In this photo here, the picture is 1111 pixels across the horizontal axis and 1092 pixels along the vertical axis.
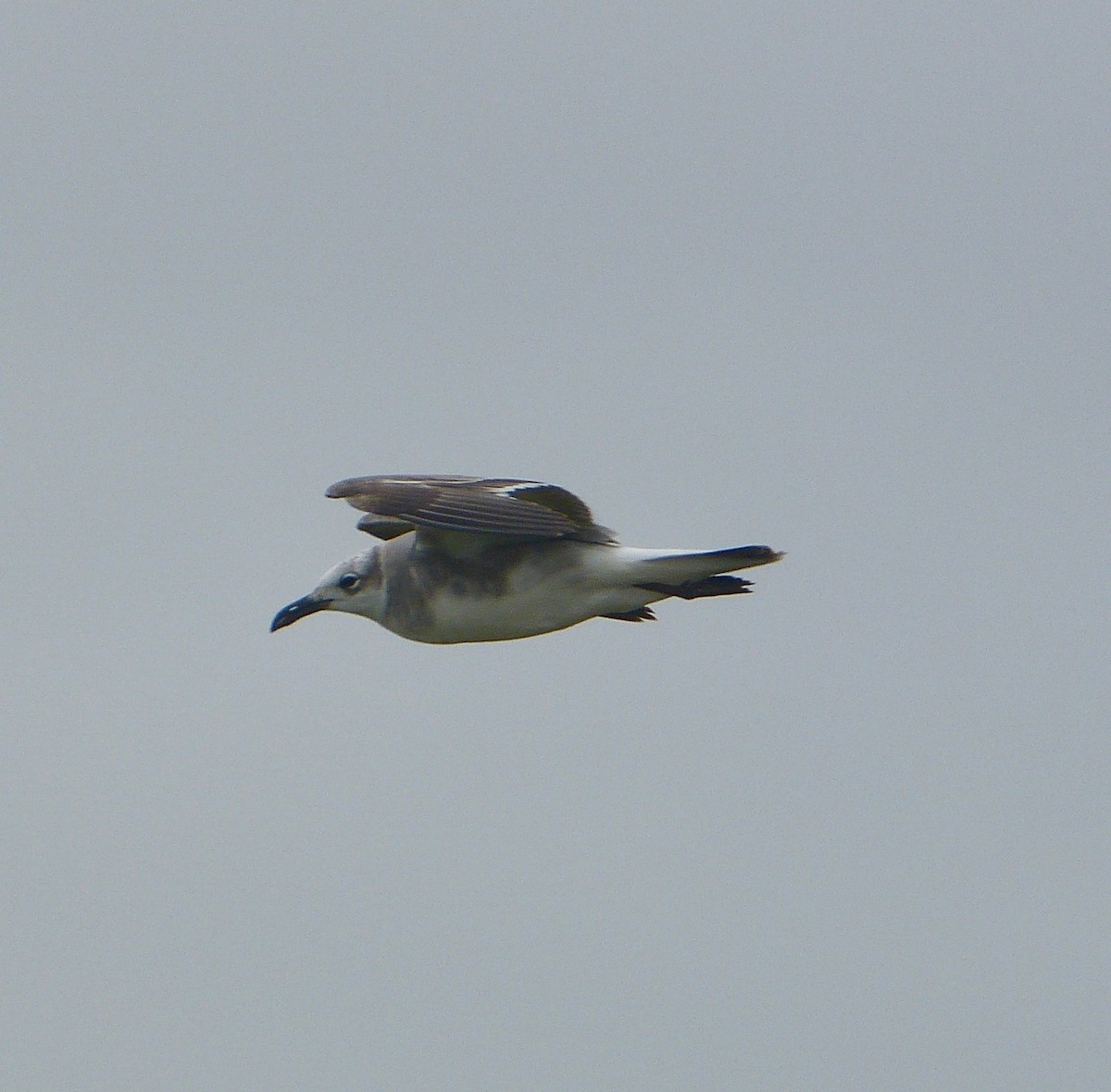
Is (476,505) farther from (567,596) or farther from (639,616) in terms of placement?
(639,616)

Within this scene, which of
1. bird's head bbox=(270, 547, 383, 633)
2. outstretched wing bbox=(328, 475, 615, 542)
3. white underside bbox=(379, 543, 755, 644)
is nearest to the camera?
outstretched wing bbox=(328, 475, 615, 542)

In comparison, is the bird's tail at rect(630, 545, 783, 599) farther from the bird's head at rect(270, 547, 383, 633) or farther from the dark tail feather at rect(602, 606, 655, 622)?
the bird's head at rect(270, 547, 383, 633)

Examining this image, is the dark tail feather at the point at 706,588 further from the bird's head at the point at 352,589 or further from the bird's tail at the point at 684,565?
the bird's head at the point at 352,589

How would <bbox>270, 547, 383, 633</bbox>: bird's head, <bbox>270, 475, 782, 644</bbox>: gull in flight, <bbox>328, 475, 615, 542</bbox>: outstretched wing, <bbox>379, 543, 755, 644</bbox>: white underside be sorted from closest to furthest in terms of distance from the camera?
<bbox>328, 475, 615, 542</bbox>: outstretched wing < <bbox>270, 475, 782, 644</bbox>: gull in flight < <bbox>379, 543, 755, 644</bbox>: white underside < <bbox>270, 547, 383, 633</bbox>: bird's head

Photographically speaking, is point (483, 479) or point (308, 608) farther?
point (308, 608)

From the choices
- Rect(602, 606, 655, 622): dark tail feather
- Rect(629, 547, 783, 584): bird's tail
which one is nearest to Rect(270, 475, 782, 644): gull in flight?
Rect(629, 547, 783, 584): bird's tail

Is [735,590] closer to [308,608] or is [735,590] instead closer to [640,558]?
[640,558]

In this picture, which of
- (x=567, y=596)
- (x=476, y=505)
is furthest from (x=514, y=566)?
(x=476, y=505)

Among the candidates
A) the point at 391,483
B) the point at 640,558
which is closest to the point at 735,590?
the point at 640,558
